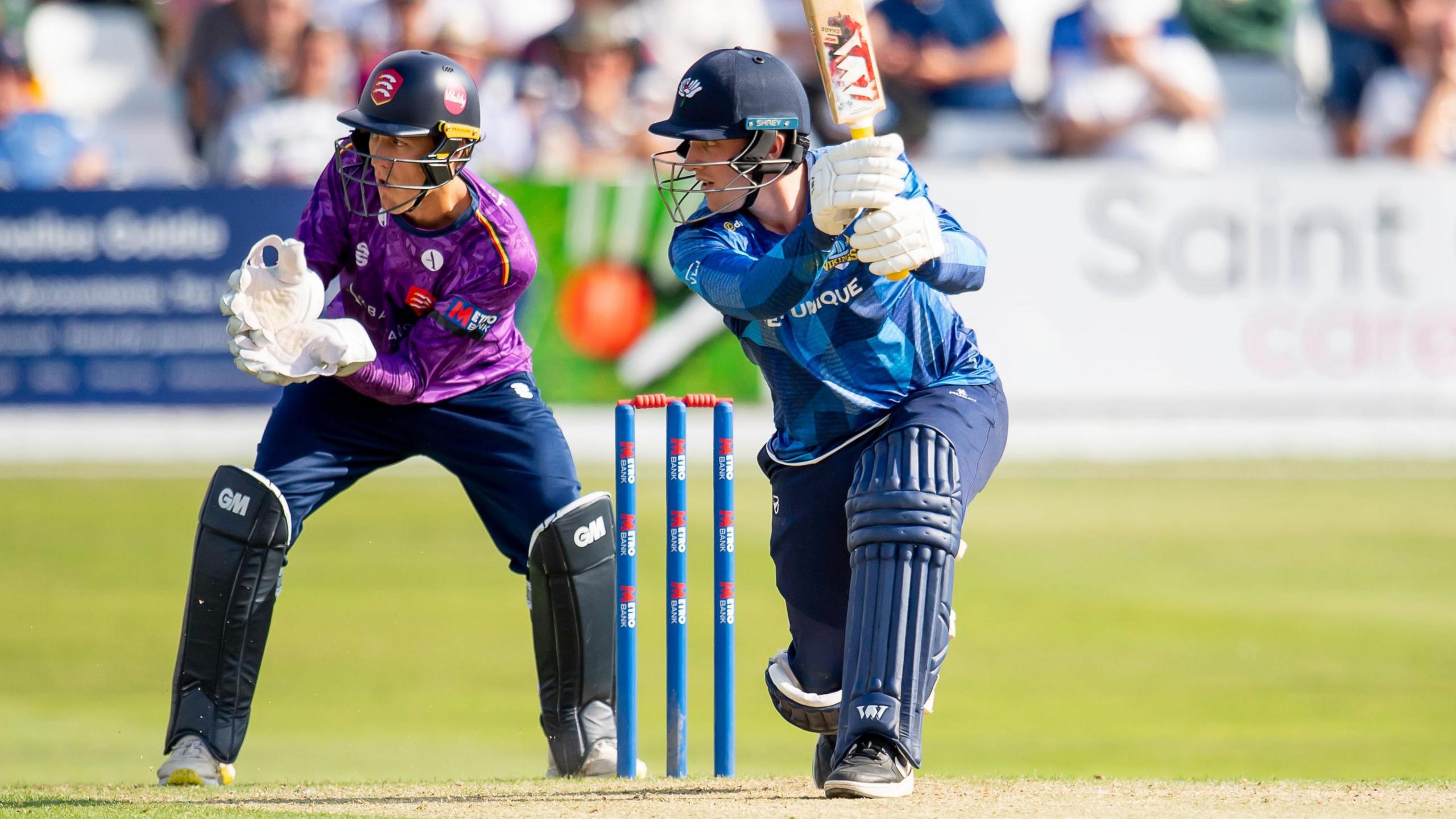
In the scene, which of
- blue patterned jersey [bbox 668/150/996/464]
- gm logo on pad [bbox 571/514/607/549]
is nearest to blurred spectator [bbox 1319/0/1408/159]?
gm logo on pad [bbox 571/514/607/549]

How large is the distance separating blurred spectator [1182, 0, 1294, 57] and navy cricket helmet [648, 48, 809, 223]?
10765mm

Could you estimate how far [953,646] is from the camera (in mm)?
7262

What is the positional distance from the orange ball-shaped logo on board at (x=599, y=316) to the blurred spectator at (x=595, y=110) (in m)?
1.13

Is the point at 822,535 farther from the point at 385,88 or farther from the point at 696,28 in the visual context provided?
the point at 696,28

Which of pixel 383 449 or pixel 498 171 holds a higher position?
pixel 498 171

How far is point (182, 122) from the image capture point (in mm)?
12906

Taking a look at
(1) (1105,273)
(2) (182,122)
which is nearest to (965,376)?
(1) (1105,273)

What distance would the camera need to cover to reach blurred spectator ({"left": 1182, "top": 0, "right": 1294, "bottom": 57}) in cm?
1395

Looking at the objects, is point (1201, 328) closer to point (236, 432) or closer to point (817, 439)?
point (236, 432)

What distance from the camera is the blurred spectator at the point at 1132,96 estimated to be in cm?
1222

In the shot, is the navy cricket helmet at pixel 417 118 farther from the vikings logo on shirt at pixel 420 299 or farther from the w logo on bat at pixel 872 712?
the w logo on bat at pixel 872 712

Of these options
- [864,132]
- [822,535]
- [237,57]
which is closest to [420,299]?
[822,535]

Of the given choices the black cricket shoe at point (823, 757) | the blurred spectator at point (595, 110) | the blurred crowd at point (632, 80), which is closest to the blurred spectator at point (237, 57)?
the blurred crowd at point (632, 80)

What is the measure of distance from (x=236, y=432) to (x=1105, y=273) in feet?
16.9
